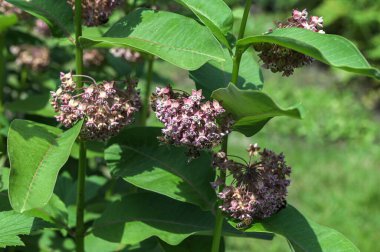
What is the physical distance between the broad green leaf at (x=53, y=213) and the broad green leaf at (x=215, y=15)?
2.08 feet

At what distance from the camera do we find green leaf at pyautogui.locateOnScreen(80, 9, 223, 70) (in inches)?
53.8

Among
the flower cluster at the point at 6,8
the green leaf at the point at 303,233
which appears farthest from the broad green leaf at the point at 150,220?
the flower cluster at the point at 6,8

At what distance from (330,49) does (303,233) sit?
48 centimetres

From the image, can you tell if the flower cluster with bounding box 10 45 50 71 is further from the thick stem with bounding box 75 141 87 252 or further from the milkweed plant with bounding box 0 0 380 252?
the thick stem with bounding box 75 141 87 252

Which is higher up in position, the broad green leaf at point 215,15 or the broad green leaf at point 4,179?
the broad green leaf at point 215,15

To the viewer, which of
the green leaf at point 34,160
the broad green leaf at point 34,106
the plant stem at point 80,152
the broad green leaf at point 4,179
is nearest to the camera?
the green leaf at point 34,160

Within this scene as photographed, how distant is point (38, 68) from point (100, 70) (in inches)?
10.6

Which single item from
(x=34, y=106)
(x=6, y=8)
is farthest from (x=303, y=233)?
(x=6, y=8)

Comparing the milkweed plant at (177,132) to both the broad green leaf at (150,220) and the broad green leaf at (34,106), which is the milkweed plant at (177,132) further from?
the broad green leaf at (34,106)

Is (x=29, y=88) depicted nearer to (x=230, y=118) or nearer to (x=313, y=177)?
(x=230, y=118)

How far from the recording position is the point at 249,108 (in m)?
1.33

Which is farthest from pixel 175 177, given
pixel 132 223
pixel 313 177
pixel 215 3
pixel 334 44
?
pixel 313 177

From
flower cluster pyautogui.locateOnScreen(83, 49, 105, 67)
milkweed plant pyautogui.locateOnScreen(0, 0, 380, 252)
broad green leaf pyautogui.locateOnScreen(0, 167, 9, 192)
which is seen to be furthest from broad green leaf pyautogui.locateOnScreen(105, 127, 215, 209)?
flower cluster pyautogui.locateOnScreen(83, 49, 105, 67)

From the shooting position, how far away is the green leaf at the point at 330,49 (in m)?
1.16
